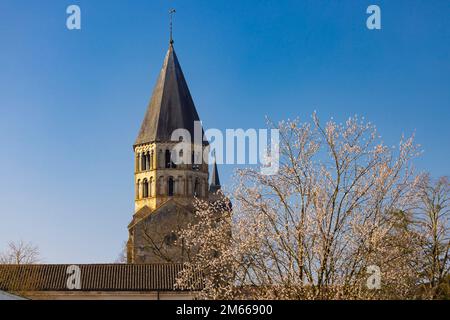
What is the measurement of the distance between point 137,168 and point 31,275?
76.6 feet

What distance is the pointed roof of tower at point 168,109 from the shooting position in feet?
259

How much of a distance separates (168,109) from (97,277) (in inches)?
919

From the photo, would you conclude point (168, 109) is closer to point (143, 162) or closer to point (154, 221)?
point (143, 162)

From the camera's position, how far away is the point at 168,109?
7888cm

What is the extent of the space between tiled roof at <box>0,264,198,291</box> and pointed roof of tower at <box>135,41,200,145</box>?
2016 cm

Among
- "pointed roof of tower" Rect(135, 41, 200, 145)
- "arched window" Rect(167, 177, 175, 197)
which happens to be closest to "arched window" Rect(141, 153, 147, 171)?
"pointed roof of tower" Rect(135, 41, 200, 145)

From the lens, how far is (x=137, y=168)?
3191 inches

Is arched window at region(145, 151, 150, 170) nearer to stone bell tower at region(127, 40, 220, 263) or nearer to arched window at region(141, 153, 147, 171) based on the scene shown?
stone bell tower at region(127, 40, 220, 263)

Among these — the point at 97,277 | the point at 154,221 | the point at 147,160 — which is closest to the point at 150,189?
the point at 147,160

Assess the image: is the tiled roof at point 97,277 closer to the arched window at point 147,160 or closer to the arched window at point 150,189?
the arched window at point 150,189

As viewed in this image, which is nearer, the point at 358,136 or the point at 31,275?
the point at 358,136
